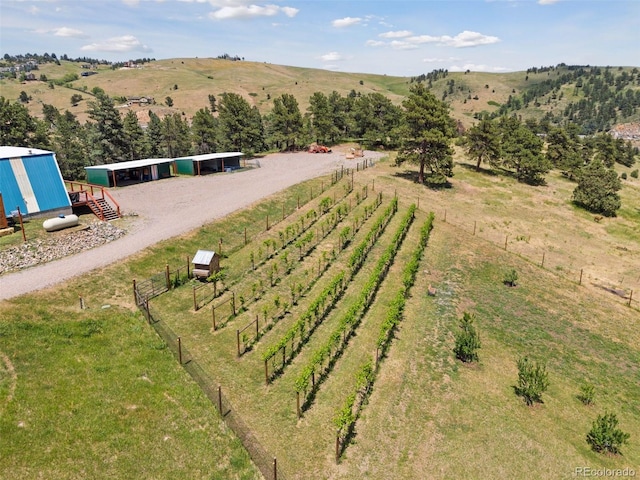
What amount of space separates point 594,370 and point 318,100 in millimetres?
62557

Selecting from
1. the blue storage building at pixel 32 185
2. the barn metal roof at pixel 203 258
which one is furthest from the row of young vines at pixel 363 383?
the blue storage building at pixel 32 185

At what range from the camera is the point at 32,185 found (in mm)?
31188

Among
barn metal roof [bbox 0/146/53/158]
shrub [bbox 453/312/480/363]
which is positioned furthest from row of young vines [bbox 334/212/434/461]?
barn metal roof [bbox 0/146/53/158]

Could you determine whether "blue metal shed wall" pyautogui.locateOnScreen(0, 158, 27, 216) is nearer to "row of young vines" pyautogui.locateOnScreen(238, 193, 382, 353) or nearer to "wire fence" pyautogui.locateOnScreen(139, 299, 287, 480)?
"wire fence" pyautogui.locateOnScreen(139, 299, 287, 480)

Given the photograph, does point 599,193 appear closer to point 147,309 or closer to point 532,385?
point 532,385

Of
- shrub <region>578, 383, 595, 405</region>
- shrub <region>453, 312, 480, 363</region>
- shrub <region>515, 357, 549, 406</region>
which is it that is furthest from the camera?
shrub <region>453, 312, 480, 363</region>

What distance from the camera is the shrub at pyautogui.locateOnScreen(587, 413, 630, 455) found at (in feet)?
48.4

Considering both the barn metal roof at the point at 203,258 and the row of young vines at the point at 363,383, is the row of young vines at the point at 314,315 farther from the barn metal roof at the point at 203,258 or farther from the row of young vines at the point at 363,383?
the barn metal roof at the point at 203,258

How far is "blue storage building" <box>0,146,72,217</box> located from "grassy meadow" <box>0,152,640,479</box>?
11.1 meters

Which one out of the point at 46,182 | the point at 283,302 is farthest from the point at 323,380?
the point at 46,182

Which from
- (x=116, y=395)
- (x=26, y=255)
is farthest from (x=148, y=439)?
(x=26, y=255)

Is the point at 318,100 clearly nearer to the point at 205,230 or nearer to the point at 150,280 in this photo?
the point at 205,230

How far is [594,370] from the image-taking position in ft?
67.3

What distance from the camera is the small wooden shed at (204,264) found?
25.1 meters
